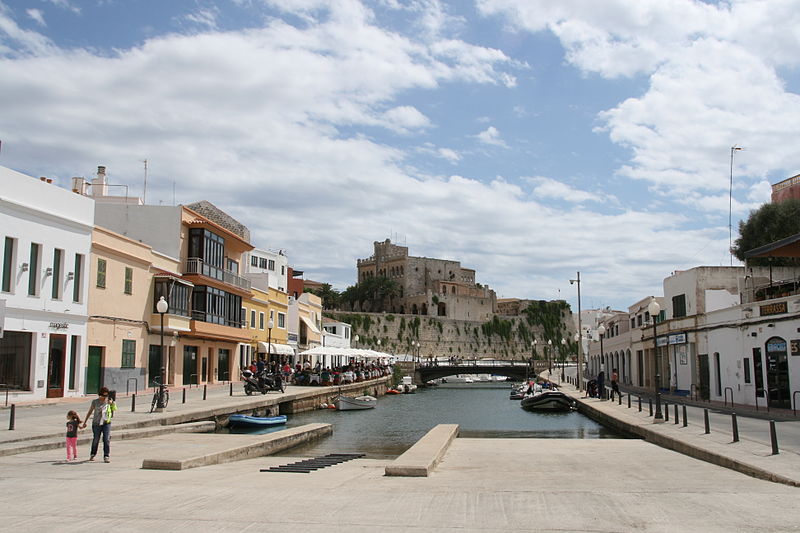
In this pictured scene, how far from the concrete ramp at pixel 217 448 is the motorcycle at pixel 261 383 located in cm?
1040

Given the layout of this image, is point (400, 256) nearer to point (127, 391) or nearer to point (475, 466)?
point (127, 391)

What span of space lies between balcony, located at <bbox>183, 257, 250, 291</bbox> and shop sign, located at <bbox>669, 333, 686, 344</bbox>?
26188mm

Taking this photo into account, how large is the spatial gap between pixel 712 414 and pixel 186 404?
19364 millimetres

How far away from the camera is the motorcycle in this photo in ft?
110

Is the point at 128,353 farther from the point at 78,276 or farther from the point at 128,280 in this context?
the point at 78,276

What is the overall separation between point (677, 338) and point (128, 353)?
28.5 metres

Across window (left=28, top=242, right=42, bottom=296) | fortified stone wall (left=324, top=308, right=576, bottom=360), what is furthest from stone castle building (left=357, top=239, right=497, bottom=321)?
window (left=28, top=242, right=42, bottom=296)

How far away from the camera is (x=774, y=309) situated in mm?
28422

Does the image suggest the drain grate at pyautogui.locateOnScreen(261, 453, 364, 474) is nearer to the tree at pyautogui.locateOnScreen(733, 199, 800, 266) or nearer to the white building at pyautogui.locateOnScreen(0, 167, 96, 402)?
the white building at pyautogui.locateOnScreen(0, 167, 96, 402)

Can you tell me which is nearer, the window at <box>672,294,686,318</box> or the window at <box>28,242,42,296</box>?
the window at <box>28,242,42,296</box>

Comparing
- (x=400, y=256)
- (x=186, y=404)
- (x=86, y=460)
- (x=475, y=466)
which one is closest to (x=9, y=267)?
(x=186, y=404)

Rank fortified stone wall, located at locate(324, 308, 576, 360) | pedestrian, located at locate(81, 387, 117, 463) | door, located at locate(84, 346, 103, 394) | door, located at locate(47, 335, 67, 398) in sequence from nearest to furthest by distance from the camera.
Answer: pedestrian, located at locate(81, 387, 117, 463), door, located at locate(47, 335, 67, 398), door, located at locate(84, 346, 103, 394), fortified stone wall, located at locate(324, 308, 576, 360)

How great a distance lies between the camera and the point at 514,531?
794 cm

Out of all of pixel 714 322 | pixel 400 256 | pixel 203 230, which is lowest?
pixel 714 322
